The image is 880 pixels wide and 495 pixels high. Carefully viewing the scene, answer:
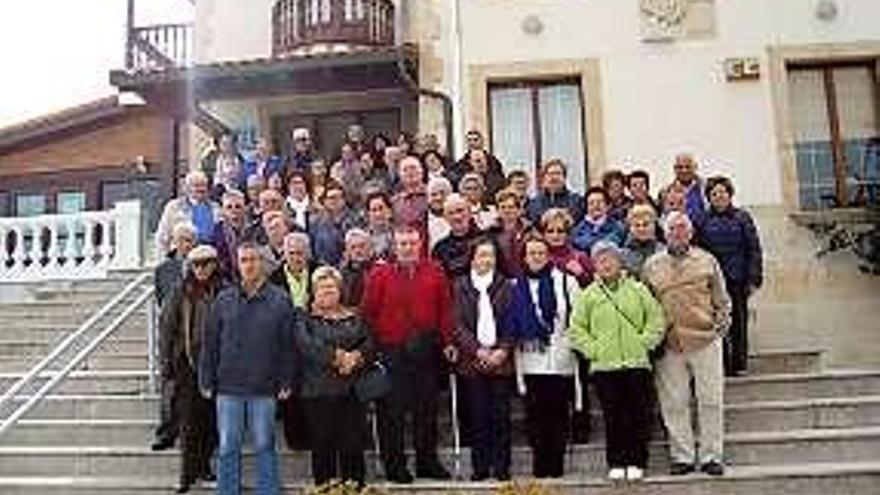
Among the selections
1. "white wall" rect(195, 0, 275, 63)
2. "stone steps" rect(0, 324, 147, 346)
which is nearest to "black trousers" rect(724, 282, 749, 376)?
"stone steps" rect(0, 324, 147, 346)

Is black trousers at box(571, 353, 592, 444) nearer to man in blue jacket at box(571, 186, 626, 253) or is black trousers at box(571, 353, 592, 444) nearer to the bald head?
man in blue jacket at box(571, 186, 626, 253)

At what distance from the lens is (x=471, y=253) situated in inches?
298

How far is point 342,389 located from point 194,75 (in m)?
7.67

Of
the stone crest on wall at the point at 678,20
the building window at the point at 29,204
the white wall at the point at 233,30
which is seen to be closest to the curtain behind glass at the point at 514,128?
the stone crest on wall at the point at 678,20

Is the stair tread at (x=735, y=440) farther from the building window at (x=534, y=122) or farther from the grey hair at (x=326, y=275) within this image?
the building window at (x=534, y=122)

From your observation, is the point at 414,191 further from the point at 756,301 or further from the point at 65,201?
the point at 65,201

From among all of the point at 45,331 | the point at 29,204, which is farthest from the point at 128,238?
the point at 29,204

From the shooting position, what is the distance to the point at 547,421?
7145 mm

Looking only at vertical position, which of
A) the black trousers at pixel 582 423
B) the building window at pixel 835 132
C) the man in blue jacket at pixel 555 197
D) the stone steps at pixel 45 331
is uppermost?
the building window at pixel 835 132

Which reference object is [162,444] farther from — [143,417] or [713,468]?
[713,468]

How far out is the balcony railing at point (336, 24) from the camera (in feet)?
46.3

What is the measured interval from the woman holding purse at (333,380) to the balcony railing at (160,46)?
833 cm

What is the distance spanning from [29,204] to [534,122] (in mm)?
10731

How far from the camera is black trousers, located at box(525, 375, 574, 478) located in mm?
7148
